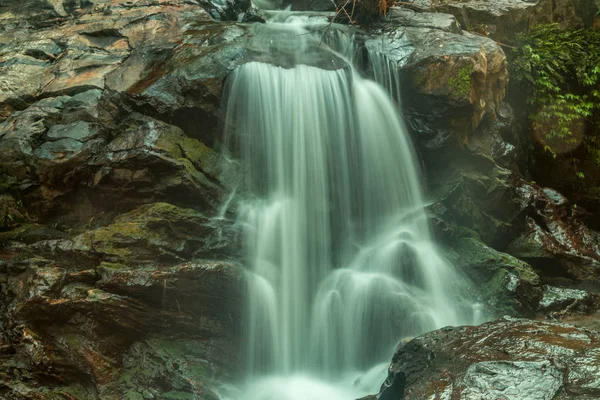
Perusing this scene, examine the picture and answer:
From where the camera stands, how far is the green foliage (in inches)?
373

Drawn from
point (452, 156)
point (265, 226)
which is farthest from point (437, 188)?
point (265, 226)

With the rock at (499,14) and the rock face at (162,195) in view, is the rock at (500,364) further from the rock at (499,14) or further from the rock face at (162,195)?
the rock at (499,14)

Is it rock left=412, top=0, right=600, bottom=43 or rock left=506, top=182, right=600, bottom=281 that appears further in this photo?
rock left=412, top=0, right=600, bottom=43

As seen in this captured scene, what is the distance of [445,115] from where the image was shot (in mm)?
7984

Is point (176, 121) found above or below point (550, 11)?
below

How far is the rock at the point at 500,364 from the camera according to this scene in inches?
140

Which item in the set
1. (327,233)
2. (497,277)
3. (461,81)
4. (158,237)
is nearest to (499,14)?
(461,81)

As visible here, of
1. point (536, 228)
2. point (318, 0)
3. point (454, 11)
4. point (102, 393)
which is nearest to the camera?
point (102, 393)

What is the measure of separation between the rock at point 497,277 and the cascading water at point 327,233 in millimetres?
309

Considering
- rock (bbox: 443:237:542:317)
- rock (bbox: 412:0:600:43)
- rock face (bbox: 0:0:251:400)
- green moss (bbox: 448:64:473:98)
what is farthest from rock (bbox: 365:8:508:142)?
rock face (bbox: 0:0:251:400)

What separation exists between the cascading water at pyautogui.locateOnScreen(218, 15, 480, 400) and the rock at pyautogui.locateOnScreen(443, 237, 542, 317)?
0.31m

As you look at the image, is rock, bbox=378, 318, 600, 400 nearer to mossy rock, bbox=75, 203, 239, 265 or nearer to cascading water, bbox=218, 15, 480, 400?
cascading water, bbox=218, 15, 480, 400

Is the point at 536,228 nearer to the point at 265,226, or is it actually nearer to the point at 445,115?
the point at 445,115

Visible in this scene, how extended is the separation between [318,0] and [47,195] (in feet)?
23.8
